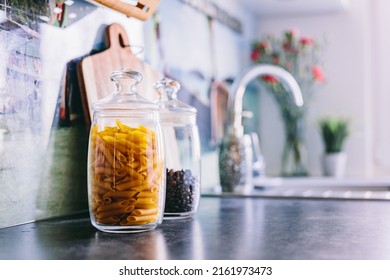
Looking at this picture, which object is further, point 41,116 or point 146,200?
point 41,116

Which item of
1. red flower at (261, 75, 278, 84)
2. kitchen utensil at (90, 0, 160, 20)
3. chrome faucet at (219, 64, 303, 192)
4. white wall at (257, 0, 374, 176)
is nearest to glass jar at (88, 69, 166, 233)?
kitchen utensil at (90, 0, 160, 20)

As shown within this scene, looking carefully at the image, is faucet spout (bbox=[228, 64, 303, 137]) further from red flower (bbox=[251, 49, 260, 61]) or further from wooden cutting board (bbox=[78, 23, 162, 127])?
red flower (bbox=[251, 49, 260, 61])

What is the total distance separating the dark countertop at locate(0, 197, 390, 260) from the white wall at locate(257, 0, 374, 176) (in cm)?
127

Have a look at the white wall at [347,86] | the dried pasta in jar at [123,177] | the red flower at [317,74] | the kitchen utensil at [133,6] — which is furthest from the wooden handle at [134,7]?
the white wall at [347,86]

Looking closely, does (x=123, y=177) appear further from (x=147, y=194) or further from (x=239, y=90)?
(x=239, y=90)

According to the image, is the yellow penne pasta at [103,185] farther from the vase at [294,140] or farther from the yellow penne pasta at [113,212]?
the vase at [294,140]

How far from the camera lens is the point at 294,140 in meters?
2.19

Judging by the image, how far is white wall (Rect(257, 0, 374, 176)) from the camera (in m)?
2.27

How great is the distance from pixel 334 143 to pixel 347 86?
0.29 m

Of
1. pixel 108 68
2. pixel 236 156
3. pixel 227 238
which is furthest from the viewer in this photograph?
pixel 236 156

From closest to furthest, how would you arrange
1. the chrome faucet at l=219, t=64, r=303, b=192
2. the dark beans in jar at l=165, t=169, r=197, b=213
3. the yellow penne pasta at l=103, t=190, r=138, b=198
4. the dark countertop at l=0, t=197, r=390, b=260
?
the dark countertop at l=0, t=197, r=390, b=260 → the yellow penne pasta at l=103, t=190, r=138, b=198 → the dark beans in jar at l=165, t=169, r=197, b=213 → the chrome faucet at l=219, t=64, r=303, b=192

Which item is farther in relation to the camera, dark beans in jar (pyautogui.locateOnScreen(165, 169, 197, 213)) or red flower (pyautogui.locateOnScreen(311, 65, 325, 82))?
red flower (pyautogui.locateOnScreen(311, 65, 325, 82))

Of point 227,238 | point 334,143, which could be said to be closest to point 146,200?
point 227,238

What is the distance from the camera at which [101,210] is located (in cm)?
78
